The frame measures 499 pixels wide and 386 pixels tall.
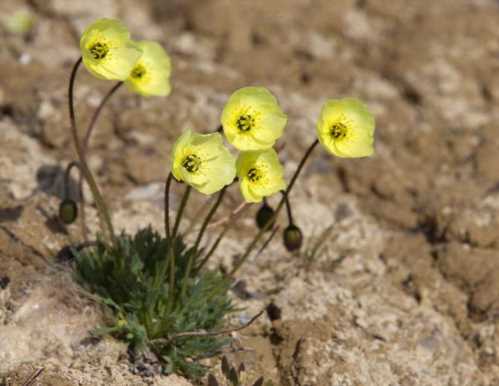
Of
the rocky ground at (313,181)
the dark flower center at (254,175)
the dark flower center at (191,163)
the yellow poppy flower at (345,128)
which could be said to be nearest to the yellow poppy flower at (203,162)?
the dark flower center at (191,163)

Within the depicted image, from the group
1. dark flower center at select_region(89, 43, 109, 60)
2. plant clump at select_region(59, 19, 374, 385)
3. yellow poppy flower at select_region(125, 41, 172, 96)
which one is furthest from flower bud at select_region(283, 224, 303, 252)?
dark flower center at select_region(89, 43, 109, 60)

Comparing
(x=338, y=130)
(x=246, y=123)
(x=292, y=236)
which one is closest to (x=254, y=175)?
(x=246, y=123)

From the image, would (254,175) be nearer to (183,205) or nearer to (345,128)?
(183,205)

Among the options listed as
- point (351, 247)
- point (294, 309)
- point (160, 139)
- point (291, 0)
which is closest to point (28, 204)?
point (160, 139)

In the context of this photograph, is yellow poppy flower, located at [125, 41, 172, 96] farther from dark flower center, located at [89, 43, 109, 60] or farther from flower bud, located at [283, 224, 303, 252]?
flower bud, located at [283, 224, 303, 252]

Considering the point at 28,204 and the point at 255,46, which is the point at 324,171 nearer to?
the point at 255,46

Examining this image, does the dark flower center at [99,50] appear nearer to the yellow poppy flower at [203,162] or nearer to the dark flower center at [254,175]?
the yellow poppy flower at [203,162]

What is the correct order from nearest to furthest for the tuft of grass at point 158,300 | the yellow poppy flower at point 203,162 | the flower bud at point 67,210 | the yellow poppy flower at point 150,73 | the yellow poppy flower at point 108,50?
1. the yellow poppy flower at point 203,162
2. the yellow poppy flower at point 108,50
3. the tuft of grass at point 158,300
4. the yellow poppy flower at point 150,73
5. the flower bud at point 67,210
